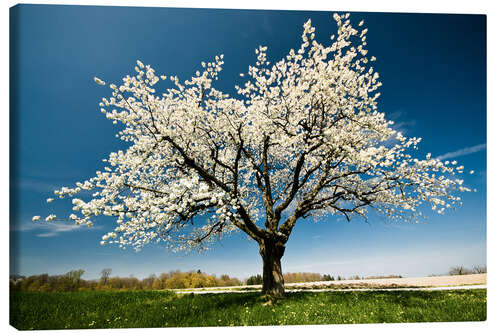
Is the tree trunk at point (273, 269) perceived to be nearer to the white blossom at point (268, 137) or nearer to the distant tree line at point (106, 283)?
the white blossom at point (268, 137)

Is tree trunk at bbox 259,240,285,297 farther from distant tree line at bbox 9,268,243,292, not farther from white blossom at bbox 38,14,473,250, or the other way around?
distant tree line at bbox 9,268,243,292

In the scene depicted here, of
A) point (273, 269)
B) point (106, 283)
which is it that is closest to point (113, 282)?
point (106, 283)

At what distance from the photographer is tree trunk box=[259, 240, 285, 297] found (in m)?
8.02

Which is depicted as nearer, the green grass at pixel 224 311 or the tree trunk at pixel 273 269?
the green grass at pixel 224 311

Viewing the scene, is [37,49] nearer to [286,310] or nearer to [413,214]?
[286,310]

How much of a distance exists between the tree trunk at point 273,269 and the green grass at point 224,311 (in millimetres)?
848

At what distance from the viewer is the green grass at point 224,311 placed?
19.5 feet

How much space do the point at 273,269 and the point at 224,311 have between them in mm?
2321

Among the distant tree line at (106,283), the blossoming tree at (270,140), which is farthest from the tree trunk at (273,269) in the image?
the distant tree line at (106,283)

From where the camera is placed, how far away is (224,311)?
6.30 m

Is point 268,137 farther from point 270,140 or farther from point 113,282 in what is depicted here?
point 113,282

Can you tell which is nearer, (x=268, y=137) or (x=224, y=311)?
(x=224, y=311)

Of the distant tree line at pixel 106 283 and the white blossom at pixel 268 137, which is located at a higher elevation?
the white blossom at pixel 268 137

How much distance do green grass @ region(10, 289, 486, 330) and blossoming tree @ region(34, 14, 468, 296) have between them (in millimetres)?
1624
